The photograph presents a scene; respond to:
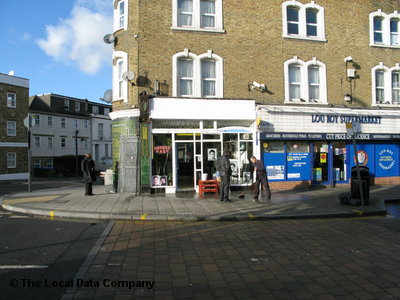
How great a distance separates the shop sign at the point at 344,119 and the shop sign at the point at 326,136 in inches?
26.1

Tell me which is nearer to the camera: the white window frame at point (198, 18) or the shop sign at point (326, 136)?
the white window frame at point (198, 18)

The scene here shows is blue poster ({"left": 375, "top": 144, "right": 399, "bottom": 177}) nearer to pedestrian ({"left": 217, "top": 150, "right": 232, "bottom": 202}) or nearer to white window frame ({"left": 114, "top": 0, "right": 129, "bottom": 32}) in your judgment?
pedestrian ({"left": 217, "top": 150, "right": 232, "bottom": 202})

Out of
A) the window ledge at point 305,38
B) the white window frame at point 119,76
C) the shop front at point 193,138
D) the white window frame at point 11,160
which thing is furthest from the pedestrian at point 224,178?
the white window frame at point 11,160

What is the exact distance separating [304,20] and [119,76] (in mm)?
9339

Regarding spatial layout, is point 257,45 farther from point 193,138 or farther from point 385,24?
point 385,24

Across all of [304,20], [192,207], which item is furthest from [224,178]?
[304,20]

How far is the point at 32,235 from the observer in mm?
6949

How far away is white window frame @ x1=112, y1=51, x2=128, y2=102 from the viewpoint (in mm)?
14125

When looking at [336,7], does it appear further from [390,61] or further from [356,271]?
[356,271]

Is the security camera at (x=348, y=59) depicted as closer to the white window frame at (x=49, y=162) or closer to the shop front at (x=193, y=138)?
the shop front at (x=193, y=138)

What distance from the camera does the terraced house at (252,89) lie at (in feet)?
45.1

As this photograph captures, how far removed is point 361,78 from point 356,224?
426 inches

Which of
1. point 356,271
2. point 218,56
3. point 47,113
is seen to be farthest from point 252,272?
point 47,113

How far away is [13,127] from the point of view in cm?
3169
